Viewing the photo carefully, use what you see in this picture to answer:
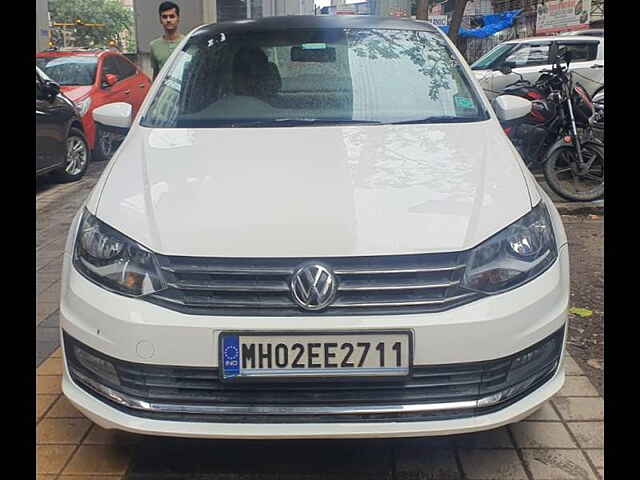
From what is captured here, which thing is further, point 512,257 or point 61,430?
point 61,430

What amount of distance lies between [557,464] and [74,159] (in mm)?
7397

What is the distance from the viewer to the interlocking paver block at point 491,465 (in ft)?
8.75

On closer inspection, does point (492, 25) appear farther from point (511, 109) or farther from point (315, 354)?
point (315, 354)

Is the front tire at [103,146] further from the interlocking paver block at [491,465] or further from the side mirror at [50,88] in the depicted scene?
the interlocking paver block at [491,465]

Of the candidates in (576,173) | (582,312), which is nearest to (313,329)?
(582,312)

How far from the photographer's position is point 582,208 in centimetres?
680

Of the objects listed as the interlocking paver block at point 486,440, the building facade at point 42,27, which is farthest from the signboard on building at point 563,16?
the interlocking paver block at point 486,440

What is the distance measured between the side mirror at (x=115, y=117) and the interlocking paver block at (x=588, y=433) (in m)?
2.42

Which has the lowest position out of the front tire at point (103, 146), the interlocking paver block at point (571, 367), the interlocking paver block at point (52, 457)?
the front tire at point (103, 146)

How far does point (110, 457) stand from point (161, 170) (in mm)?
1060

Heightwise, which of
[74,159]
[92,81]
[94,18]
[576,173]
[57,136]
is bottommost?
[74,159]

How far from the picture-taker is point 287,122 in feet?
11.0

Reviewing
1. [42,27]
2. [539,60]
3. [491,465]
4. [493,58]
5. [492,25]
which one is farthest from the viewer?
[492,25]
